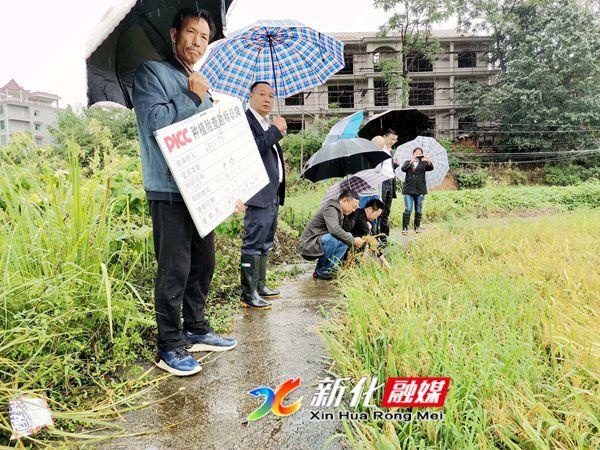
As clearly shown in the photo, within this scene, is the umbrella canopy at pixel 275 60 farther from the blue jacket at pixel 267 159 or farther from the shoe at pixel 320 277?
the shoe at pixel 320 277

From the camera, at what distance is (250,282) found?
12.0 ft

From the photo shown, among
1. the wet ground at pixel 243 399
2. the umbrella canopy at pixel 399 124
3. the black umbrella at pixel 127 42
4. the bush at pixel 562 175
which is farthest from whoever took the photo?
the bush at pixel 562 175

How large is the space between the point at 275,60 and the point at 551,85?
28622 mm

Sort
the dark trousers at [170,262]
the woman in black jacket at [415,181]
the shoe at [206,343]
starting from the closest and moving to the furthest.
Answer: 1. the dark trousers at [170,262]
2. the shoe at [206,343]
3. the woman in black jacket at [415,181]

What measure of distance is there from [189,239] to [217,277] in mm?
1746

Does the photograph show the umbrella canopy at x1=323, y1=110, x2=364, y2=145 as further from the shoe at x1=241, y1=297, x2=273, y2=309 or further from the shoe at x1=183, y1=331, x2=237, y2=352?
the shoe at x1=183, y1=331, x2=237, y2=352

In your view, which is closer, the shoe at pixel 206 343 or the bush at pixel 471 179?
the shoe at pixel 206 343

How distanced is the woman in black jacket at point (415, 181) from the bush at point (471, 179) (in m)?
18.5

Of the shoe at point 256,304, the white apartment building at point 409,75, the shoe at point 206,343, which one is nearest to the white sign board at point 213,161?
the shoe at point 206,343

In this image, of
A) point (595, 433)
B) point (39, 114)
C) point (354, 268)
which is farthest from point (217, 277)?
point (39, 114)

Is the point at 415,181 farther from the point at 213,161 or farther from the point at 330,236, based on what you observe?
the point at 213,161

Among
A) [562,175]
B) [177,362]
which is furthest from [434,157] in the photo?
[562,175]

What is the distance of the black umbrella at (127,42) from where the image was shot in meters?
2.12

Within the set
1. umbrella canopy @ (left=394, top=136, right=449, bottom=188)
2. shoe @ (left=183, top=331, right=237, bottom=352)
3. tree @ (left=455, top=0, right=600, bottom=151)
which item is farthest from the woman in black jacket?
tree @ (left=455, top=0, right=600, bottom=151)
